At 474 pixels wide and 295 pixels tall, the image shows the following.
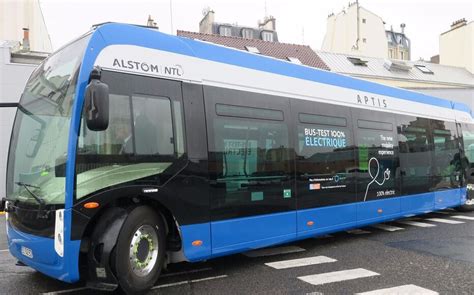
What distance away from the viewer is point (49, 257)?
4.82 m

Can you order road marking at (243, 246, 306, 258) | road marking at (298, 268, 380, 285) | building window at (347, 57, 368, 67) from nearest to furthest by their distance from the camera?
road marking at (298, 268, 380, 285)
road marking at (243, 246, 306, 258)
building window at (347, 57, 368, 67)

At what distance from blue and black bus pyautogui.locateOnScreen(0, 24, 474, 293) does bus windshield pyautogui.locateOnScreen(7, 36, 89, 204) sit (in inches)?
0.9

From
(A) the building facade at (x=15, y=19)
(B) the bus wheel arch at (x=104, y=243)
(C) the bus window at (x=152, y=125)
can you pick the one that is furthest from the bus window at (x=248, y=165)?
(A) the building facade at (x=15, y=19)

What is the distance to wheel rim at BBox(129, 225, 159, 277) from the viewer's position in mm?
5098

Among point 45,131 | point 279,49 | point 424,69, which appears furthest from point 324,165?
point 424,69

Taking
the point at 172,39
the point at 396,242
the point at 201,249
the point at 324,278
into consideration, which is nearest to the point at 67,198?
the point at 201,249

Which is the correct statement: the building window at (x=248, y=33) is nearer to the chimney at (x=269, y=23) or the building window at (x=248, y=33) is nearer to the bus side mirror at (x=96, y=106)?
the chimney at (x=269, y=23)

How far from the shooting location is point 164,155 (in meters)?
5.52

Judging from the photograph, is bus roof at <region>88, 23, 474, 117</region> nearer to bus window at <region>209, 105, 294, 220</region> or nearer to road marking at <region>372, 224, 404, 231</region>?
bus window at <region>209, 105, 294, 220</region>

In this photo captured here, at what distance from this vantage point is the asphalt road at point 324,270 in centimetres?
556

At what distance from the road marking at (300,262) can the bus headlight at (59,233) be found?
124 inches

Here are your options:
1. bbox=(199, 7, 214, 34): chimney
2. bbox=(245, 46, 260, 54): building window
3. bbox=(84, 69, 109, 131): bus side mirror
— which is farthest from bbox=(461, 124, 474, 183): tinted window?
bbox=(199, 7, 214, 34): chimney

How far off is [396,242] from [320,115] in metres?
2.83

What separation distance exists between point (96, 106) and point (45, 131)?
3.50ft
